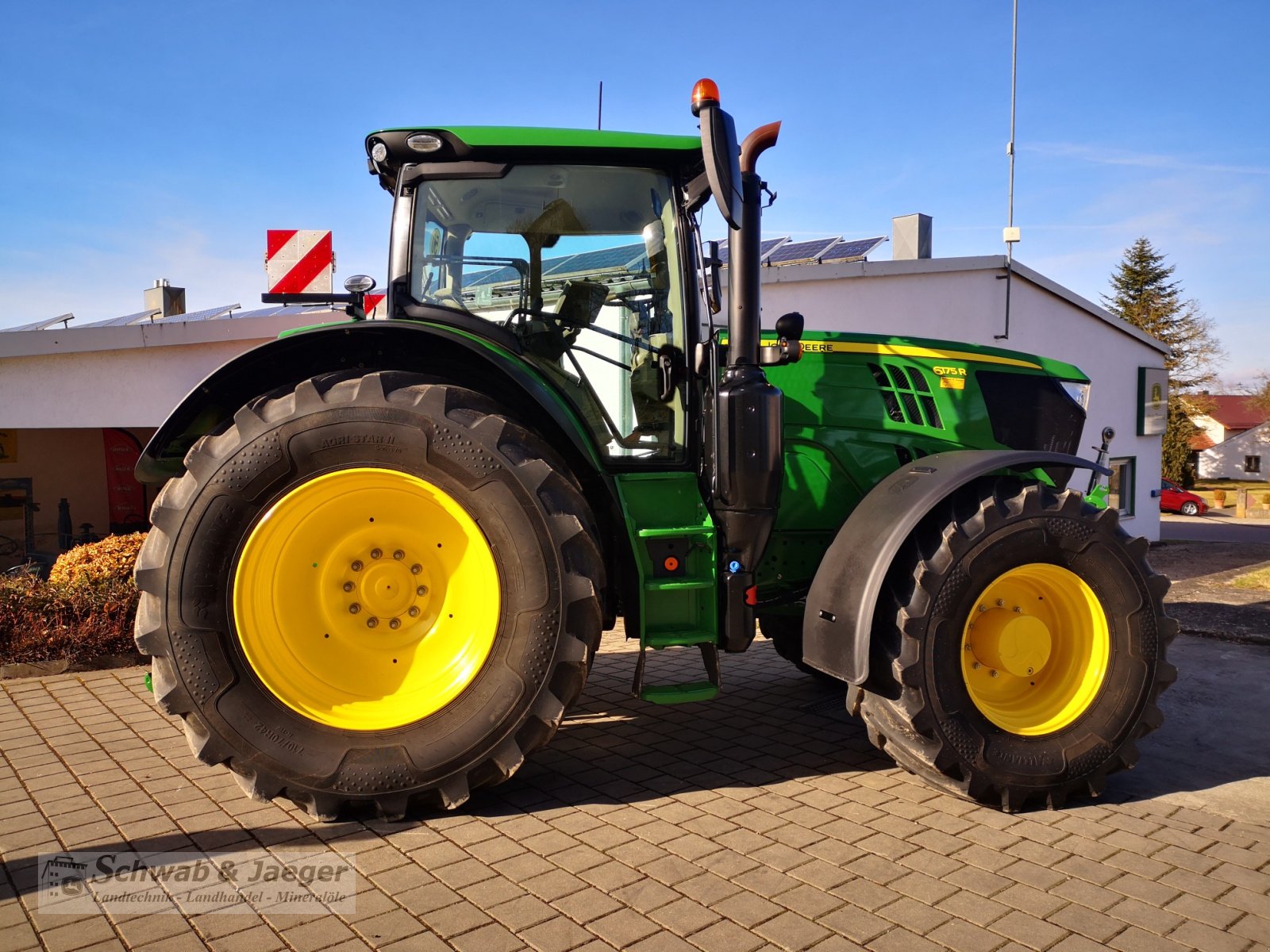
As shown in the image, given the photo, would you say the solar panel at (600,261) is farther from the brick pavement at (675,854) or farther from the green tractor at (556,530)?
the brick pavement at (675,854)

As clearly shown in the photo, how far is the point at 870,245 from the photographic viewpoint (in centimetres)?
1150

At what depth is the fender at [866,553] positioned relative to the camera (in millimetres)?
3688

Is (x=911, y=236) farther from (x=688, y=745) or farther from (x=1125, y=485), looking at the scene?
(x=688, y=745)

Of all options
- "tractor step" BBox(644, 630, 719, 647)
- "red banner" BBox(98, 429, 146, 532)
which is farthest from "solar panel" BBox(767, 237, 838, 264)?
"red banner" BBox(98, 429, 146, 532)

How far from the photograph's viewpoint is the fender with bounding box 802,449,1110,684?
369 centimetres

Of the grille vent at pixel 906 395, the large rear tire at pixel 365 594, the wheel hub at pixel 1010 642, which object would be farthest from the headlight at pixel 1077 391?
the large rear tire at pixel 365 594

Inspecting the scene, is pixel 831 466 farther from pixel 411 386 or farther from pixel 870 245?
pixel 870 245

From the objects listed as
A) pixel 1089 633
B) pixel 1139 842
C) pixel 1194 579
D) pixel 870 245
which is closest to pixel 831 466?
pixel 1089 633

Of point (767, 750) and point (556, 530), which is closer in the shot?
point (556, 530)

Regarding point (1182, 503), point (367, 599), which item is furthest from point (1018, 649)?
point (1182, 503)

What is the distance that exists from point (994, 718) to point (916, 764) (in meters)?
0.39

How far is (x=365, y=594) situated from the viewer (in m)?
3.66

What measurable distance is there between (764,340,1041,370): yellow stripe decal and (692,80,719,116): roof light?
1294 millimetres

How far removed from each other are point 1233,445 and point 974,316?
53.5 metres
